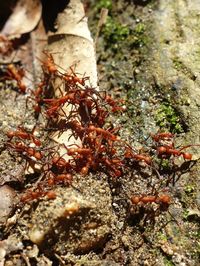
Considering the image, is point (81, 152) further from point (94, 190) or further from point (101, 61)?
point (101, 61)

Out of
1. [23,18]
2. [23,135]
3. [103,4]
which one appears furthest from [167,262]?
[23,18]

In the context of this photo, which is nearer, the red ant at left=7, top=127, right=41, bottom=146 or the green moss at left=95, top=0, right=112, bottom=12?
the red ant at left=7, top=127, right=41, bottom=146

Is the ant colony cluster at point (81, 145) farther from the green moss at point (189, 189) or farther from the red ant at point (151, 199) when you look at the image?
the green moss at point (189, 189)

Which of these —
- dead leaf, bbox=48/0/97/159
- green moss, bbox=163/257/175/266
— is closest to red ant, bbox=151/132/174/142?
dead leaf, bbox=48/0/97/159

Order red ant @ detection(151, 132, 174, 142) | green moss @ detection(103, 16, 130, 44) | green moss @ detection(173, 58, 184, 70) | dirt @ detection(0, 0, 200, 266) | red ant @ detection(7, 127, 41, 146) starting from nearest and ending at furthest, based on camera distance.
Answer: dirt @ detection(0, 0, 200, 266), red ant @ detection(151, 132, 174, 142), red ant @ detection(7, 127, 41, 146), green moss @ detection(173, 58, 184, 70), green moss @ detection(103, 16, 130, 44)

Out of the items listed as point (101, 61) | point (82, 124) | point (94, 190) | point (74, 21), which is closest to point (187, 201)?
point (94, 190)

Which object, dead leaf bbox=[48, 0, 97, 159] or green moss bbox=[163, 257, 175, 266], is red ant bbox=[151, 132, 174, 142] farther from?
green moss bbox=[163, 257, 175, 266]

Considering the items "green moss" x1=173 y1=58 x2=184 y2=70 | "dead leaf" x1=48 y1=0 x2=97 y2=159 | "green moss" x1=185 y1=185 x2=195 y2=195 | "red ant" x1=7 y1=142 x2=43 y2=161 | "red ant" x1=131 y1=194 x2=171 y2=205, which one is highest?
"dead leaf" x1=48 y1=0 x2=97 y2=159
